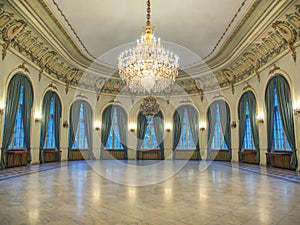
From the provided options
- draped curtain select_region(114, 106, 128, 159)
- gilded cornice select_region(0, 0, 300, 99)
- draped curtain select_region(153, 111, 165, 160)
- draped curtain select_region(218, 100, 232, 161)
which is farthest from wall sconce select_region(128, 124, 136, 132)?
draped curtain select_region(218, 100, 232, 161)

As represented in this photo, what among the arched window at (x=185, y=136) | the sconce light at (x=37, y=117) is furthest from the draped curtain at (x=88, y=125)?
the arched window at (x=185, y=136)

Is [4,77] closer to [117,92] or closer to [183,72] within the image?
[117,92]

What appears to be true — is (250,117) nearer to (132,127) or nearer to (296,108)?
(296,108)

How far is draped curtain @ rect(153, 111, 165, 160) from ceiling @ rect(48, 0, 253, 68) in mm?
5234

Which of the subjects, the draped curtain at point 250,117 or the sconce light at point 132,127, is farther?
the sconce light at point 132,127

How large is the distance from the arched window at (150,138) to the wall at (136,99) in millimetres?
720

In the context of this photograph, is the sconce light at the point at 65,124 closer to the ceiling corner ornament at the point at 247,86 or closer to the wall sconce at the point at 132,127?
the wall sconce at the point at 132,127

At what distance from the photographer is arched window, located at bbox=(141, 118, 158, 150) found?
15.1 m

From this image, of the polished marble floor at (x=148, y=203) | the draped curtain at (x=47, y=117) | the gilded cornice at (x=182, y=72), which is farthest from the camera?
the draped curtain at (x=47, y=117)

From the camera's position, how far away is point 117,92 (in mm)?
15156

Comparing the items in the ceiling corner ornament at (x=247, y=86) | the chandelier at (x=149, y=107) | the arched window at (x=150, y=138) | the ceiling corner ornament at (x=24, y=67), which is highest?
the ceiling corner ornament at (x=24, y=67)

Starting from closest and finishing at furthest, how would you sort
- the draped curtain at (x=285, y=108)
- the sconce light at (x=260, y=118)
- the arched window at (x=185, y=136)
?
the draped curtain at (x=285, y=108)
the sconce light at (x=260, y=118)
the arched window at (x=185, y=136)

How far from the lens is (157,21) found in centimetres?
844

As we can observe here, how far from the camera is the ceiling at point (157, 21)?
7.35m
